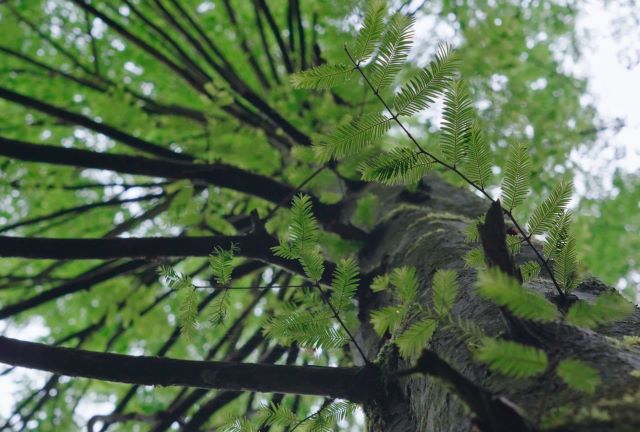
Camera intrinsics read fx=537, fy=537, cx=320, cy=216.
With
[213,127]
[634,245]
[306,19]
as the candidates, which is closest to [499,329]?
[213,127]

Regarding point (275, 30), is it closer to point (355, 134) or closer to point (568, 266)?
point (355, 134)

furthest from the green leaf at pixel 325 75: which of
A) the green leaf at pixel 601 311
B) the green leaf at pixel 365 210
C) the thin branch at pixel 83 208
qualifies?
the thin branch at pixel 83 208

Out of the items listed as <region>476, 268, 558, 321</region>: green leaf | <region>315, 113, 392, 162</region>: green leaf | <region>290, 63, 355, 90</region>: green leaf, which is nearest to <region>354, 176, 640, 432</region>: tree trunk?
<region>476, 268, 558, 321</region>: green leaf

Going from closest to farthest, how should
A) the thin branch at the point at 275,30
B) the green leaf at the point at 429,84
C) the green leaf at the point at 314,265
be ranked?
Result: the green leaf at the point at 429,84, the green leaf at the point at 314,265, the thin branch at the point at 275,30

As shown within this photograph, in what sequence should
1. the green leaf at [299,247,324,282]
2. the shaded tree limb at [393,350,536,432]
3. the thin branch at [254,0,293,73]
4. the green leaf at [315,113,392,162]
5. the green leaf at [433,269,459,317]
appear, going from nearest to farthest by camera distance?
the shaded tree limb at [393,350,536,432]
the green leaf at [433,269,459,317]
the green leaf at [315,113,392,162]
the green leaf at [299,247,324,282]
the thin branch at [254,0,293,73]

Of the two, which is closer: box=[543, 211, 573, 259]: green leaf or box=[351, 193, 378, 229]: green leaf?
box=[543, 211, 573, 259]: green leaf

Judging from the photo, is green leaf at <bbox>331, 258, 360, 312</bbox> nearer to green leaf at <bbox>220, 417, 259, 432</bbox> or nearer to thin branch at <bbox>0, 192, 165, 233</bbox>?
green leaf at <bbox>220, 417, 259, 432</bbox>

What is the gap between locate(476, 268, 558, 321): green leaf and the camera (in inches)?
28.1

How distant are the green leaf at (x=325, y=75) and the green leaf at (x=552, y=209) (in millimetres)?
499

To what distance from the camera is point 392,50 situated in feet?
3.66

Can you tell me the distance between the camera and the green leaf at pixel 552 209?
112cm

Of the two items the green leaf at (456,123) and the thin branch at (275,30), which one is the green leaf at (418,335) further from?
the thin branch at (275,30)

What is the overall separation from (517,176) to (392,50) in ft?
1.22

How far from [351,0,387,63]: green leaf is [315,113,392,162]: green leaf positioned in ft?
0.43
